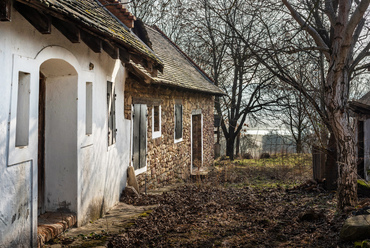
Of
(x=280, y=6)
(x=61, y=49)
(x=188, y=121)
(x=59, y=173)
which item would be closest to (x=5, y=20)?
(x=61, y=49)

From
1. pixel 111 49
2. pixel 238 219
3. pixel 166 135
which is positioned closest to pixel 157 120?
pixel 166 135

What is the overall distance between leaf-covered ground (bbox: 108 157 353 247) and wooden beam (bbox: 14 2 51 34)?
2.98 meters

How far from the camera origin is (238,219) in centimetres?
645

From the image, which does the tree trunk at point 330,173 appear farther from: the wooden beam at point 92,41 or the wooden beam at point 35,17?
the wooden beam at point 35,17

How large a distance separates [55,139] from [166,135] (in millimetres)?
6012

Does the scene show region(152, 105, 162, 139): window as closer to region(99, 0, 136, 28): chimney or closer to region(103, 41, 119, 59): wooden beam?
region(99, 0, 136, 28): chimney

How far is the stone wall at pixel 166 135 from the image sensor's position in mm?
9141

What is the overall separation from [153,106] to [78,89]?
186 inches

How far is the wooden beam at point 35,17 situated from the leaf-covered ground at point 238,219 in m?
2.98

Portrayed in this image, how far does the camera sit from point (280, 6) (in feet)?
23.4

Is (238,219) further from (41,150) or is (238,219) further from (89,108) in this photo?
(41,150)

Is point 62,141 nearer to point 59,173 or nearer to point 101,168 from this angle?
point 59,173

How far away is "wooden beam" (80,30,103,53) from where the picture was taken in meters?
5.31

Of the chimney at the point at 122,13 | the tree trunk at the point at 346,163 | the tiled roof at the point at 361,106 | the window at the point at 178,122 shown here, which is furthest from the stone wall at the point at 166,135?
the tiled roof at the point at 361,106
